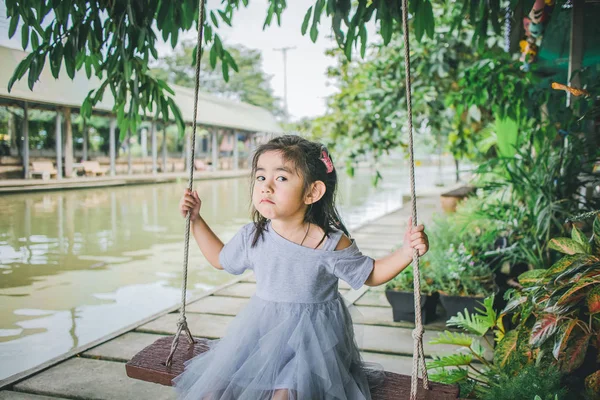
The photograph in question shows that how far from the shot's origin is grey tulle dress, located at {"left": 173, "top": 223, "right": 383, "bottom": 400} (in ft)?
4.46

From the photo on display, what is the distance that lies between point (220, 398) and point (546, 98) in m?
2.17

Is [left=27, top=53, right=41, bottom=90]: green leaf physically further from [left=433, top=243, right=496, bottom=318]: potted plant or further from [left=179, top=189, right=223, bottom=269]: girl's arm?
[left=433, top=243, right=496, bottom=318]: potted plant

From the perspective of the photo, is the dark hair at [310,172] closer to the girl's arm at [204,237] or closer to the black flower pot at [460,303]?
the girl's arm at [204,237]

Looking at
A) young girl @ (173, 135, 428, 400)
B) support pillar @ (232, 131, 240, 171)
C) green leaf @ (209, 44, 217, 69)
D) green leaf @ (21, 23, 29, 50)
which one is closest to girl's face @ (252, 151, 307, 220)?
young girl @ (173, 135, 428, 400)

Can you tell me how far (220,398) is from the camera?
1.38m

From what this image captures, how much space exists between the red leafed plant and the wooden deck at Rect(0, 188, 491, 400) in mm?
560

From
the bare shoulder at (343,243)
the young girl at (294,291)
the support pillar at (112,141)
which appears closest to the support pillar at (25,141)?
the support pillar at (112,141)

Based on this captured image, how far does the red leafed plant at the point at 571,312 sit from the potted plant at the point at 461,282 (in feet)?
3.54

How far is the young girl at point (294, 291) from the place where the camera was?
1.38 meters

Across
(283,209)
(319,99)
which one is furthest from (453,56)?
(283,209)

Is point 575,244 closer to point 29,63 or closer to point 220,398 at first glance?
point 220,398

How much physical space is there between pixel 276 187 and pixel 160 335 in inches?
58.6

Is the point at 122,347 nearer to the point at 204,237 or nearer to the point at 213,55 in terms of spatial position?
the point at 204,237

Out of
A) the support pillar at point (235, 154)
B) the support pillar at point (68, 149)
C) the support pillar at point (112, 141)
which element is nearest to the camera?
the support pillar at point (68, 149)
